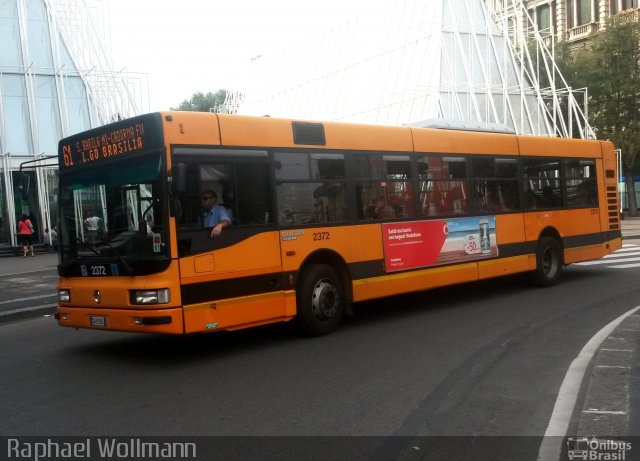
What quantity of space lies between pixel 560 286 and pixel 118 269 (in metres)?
9.56

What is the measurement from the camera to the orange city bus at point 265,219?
802 centimetres

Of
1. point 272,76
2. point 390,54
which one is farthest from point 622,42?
point 272,76

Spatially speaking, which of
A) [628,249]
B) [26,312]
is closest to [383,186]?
[26,312]

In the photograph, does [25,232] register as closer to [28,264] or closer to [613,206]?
[28,264]

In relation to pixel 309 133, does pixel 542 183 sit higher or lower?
lower

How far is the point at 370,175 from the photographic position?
10641 mm

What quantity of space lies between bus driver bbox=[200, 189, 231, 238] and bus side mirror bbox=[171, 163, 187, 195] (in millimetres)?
452

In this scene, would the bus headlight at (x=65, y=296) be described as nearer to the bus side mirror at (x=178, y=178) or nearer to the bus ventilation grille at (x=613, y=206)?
the bus side mirror at (x=178, y=178)

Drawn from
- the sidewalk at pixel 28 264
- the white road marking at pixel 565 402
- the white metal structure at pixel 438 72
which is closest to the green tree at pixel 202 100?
the white metal structure at pixel 438 72

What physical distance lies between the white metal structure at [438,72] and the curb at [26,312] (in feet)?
87.4

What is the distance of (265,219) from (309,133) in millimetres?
1577

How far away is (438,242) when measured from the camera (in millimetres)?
11648

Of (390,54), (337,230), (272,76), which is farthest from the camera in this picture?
(272,76)

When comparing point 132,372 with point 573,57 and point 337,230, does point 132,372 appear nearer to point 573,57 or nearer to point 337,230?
point 337,230
